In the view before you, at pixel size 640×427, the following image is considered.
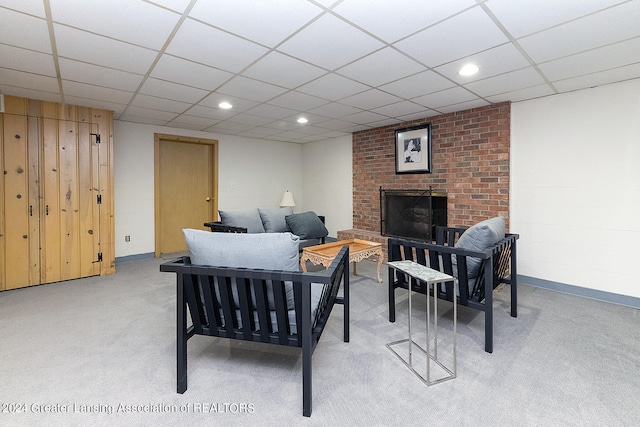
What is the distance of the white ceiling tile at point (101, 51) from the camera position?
208cm

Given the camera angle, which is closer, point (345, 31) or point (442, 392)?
point (442, 392)

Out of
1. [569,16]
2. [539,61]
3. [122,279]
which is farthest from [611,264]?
[122,279]

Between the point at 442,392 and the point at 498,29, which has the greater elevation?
the point at 498,29

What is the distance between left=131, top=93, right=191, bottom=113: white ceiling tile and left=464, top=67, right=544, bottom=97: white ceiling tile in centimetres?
328

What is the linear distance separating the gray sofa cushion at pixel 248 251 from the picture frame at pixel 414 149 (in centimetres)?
332

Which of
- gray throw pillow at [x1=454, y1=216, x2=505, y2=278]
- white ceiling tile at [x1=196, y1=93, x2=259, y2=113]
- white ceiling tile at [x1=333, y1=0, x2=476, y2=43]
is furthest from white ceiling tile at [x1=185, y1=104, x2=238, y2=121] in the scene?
gray throw pillow at [x1=454, y1=216, x2=505, y2=278]

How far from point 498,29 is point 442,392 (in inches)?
89.9

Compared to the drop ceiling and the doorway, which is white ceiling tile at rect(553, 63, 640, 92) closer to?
the drop ceiling

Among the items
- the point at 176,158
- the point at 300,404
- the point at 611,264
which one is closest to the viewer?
the point at 300,404

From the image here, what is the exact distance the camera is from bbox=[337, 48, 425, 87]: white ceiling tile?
2422 millimetres

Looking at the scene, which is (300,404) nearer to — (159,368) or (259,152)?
(159,368)

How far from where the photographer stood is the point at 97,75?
9.07 feet

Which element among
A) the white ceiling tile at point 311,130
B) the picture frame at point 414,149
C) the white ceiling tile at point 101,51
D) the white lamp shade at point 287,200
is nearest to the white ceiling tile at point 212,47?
the white ceiling tile at point 101,51

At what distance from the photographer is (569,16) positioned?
1847mm
